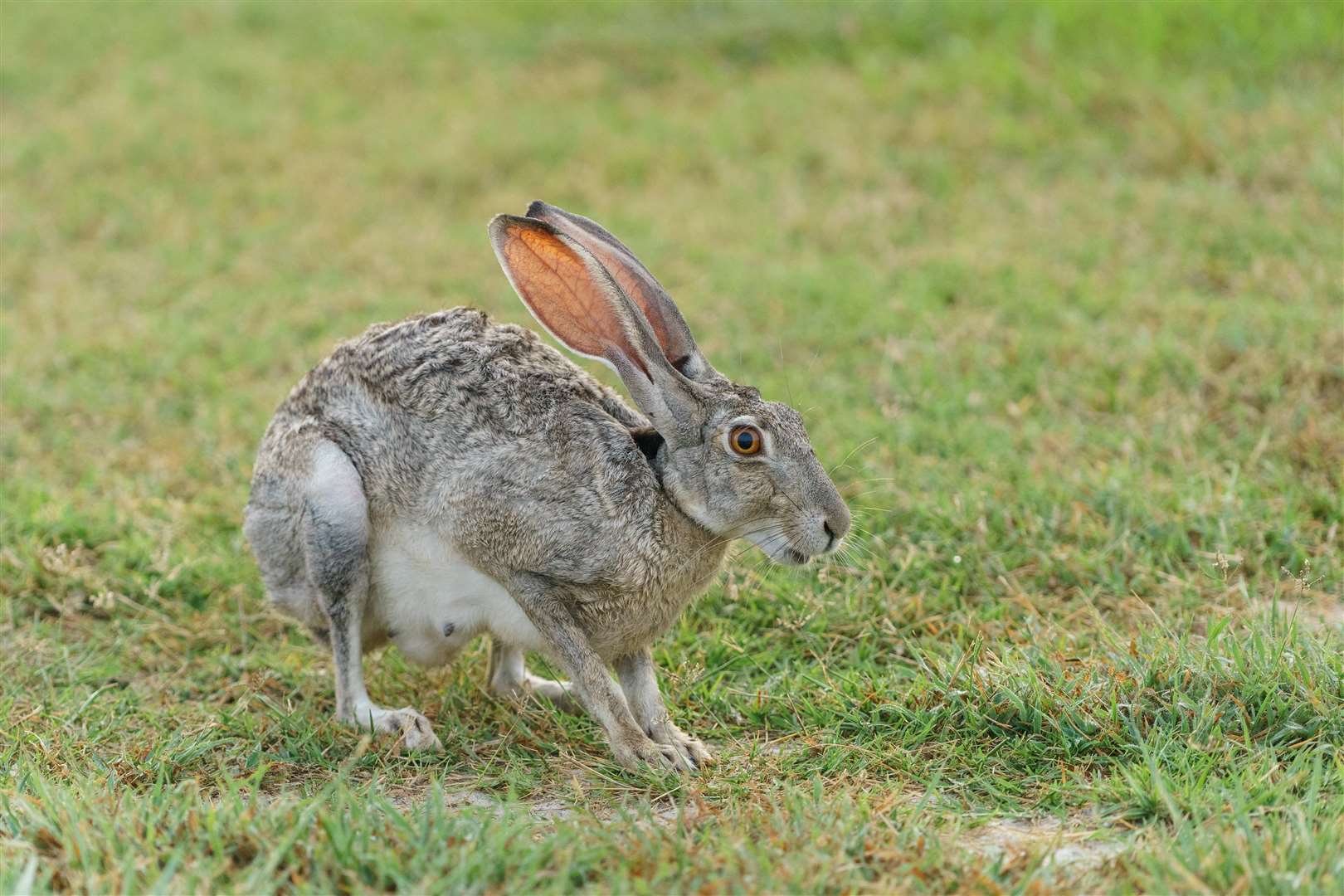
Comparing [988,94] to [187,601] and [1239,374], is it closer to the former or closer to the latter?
[1239,374]

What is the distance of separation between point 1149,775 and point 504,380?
2.05 m

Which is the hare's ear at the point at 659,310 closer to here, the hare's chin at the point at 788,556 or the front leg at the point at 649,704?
the hare's chin at the point at 788,556

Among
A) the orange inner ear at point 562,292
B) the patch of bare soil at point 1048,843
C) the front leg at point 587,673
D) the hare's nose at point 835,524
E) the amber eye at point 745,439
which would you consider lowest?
the patch of bare soil at point 1048,843

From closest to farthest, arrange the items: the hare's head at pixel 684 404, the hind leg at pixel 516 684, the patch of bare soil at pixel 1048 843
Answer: the patch of bare soil at pixel 1048 843, the hare's head at pixel 684 404, the hind leg at pixel 516 684

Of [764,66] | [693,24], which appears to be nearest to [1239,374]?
[764,66]

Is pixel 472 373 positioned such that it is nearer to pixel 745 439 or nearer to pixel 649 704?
pixel 745 439

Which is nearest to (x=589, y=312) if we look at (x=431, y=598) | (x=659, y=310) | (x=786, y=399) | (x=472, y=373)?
(x=659, y=310)

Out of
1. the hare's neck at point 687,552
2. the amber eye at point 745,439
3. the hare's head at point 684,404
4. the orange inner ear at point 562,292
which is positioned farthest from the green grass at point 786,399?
the orange inner ear at point 562,292

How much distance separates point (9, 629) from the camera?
4.88m

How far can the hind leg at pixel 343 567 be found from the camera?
426 cm

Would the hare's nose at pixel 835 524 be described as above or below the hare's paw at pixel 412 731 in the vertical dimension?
above

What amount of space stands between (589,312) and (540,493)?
0.51m

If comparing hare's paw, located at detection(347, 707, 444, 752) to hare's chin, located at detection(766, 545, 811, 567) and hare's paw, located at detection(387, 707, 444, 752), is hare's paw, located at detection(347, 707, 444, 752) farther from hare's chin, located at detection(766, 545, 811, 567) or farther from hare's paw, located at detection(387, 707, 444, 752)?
hare's chin, located at detection(766, 545, 811, 567)

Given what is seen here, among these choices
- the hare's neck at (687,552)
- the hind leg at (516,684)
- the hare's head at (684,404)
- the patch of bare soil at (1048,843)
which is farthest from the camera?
the hind leg at (516,684)
